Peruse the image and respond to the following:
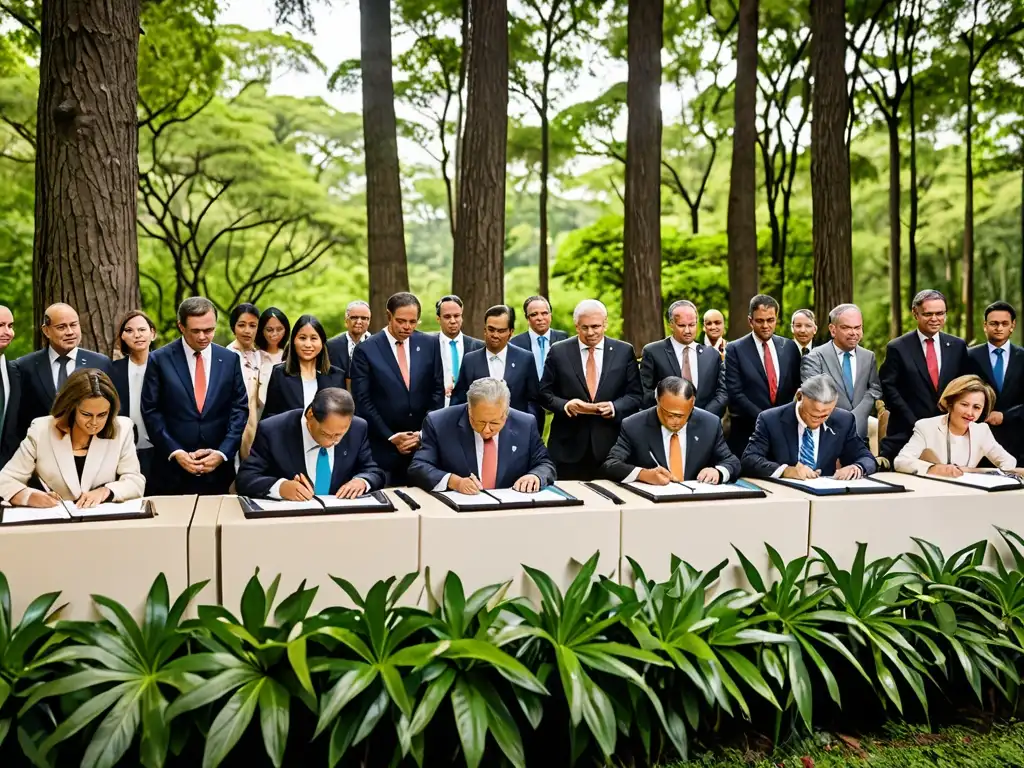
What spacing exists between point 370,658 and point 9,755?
3.68 ft

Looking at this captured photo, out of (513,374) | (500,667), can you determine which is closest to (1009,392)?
(513,374)

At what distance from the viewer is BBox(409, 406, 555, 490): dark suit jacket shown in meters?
3.95

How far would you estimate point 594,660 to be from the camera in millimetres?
2857

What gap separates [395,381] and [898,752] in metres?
2.87

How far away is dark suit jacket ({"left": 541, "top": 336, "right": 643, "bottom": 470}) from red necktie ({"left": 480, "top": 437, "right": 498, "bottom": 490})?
0.96 m

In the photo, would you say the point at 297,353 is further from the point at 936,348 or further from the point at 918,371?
the point at 936,348

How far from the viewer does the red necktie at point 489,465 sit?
3.99 metres

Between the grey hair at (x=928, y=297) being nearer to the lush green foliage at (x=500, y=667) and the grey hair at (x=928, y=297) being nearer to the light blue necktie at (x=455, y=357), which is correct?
the lush green foliage at (x=500, y=667)

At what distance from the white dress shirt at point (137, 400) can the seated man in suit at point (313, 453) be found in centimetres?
88

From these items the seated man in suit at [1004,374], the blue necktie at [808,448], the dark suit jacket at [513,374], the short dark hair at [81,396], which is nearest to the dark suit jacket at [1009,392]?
the seated man in suit at [1004,374]

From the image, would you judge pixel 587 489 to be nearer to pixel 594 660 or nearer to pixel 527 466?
pixel 527 466

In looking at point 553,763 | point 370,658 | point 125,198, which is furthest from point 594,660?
point 125,198

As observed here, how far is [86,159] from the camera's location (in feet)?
15.5

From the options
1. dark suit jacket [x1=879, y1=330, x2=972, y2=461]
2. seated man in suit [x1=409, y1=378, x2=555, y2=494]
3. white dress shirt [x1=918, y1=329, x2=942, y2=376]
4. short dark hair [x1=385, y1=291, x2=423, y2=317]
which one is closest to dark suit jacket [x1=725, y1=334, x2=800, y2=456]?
dark suit jacket [x1=879, y1=330, x2=972, y2=461]
